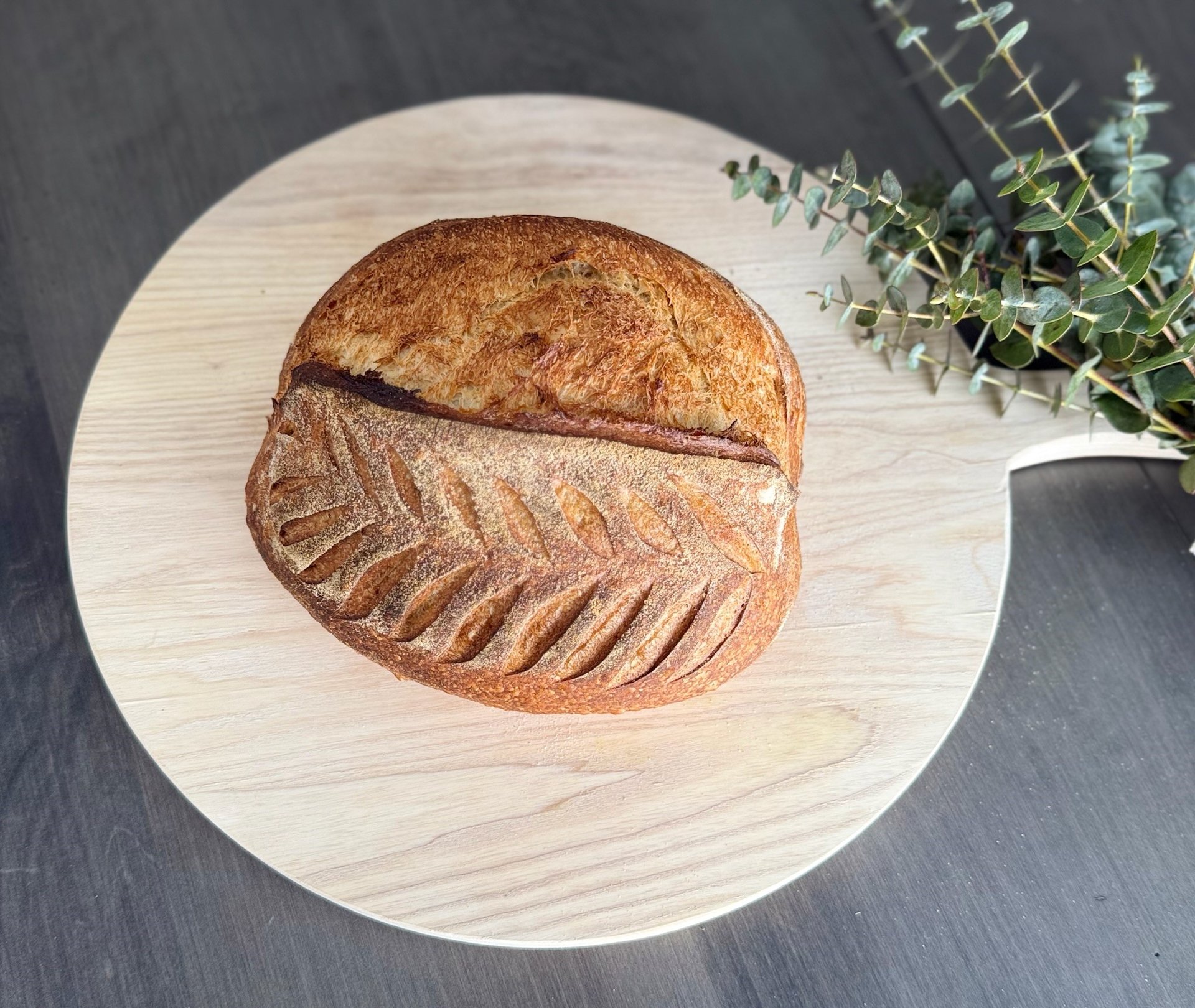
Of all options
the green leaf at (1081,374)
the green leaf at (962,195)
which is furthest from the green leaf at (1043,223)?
the green leaf at (962,195)

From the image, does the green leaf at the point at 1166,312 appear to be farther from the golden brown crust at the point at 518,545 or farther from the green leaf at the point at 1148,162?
the golden brown crust at the point at 518,545

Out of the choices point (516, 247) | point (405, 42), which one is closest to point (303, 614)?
point (516, 247)

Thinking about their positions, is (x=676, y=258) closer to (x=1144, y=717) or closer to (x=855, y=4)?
(x=1144, y=717)

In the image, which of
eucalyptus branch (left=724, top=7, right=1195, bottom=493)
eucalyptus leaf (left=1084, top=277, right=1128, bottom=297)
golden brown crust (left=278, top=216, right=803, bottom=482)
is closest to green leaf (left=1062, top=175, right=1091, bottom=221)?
eucalyptus branch (left=724, top=7, right=1195, bottom=493)

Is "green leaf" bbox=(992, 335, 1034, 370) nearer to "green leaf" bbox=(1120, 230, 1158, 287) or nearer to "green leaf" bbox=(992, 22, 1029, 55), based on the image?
"green leaf" bbox=(1120, 230, 1158, 287)

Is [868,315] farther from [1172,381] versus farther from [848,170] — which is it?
[1172,381]

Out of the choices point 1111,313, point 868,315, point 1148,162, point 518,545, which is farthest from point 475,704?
point 1148,162
